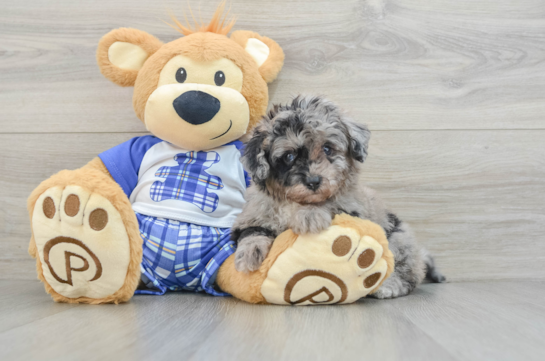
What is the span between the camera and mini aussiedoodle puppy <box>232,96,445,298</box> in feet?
4.42

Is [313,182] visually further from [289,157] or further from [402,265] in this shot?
[402,265]

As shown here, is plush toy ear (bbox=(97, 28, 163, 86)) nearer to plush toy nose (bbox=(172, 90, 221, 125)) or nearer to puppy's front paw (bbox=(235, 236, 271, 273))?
plush toy nose (bbox=(172, 90, 221, 125))

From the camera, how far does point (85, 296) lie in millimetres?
1397

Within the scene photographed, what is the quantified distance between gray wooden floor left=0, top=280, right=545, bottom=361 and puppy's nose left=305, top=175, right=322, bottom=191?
38 cm

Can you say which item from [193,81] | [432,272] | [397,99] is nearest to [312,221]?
[193,81]

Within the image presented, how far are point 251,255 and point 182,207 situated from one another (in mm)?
405

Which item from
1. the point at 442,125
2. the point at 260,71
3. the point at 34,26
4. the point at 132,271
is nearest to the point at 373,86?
the point at 442,125

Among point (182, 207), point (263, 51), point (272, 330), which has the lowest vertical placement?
point (272, 330)

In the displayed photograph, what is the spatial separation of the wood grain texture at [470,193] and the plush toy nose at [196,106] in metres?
0.82

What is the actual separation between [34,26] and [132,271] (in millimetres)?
1429

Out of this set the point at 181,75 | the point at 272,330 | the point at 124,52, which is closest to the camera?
the point at 272,330

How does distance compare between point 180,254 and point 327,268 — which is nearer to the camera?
point 327,268

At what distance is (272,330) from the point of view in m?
1.07

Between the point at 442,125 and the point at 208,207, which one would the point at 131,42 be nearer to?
the point at 208,207
